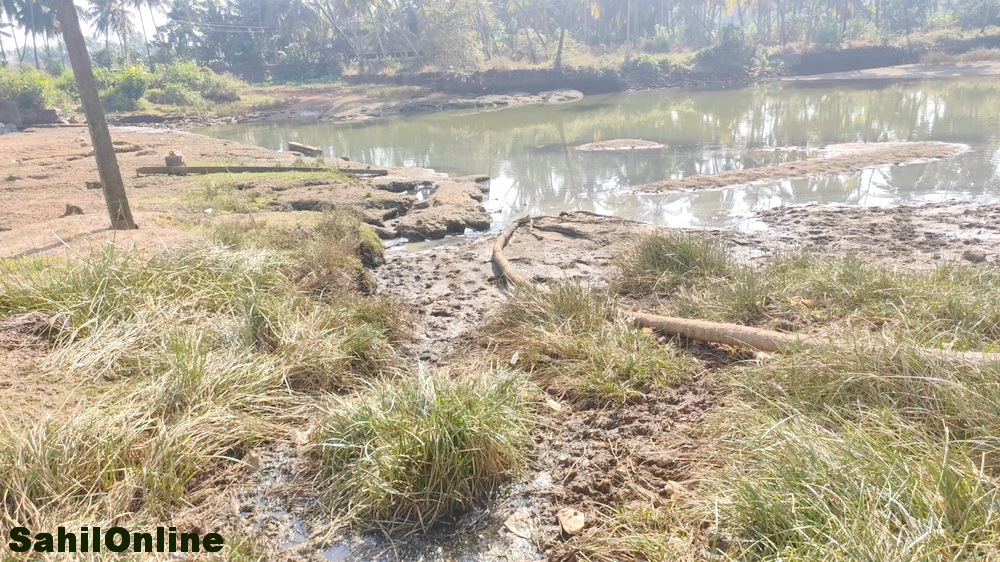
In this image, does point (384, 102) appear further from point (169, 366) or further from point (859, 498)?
point (859, 498)

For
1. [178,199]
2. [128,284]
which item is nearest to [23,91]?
[178,199]

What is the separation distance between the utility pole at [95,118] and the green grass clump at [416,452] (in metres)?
5.10

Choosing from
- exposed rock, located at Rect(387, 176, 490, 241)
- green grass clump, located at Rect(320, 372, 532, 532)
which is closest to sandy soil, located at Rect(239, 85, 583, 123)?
exposed rock, located at Rect(387, 176, 490, 241)

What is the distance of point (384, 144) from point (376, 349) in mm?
19027

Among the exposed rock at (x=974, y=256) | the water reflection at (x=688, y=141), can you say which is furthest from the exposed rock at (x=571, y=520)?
the water reflection at (x=688, y=141)

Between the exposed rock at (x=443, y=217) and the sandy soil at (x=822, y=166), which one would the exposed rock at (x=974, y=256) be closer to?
the sandy soil at (x=822, y=166)

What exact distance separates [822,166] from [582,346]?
448 inches

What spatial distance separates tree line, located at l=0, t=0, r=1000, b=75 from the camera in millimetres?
49031

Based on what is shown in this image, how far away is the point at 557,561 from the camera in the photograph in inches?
111

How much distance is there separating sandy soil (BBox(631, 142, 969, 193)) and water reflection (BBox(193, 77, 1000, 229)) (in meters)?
0.39

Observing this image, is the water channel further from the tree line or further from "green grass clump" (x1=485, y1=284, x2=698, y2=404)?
the tree line

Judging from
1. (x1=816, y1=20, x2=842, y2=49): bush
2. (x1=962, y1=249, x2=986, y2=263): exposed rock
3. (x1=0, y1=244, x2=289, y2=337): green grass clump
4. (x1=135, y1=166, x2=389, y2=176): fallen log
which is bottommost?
(x1=962, y1=249, x2=986, y2=263): exposed rock

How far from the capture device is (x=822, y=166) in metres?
13.6

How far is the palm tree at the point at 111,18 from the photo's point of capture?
54844 millimetres
